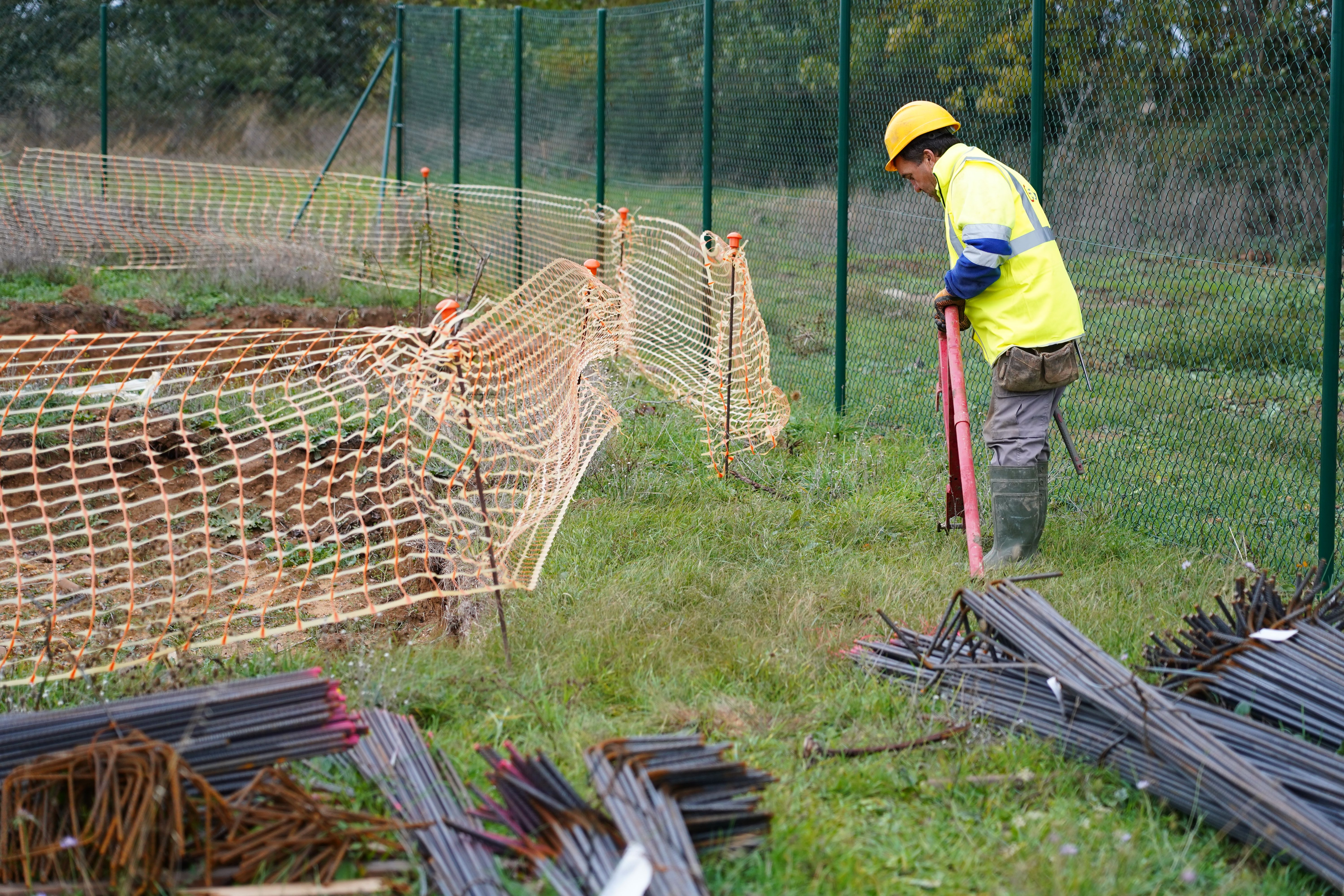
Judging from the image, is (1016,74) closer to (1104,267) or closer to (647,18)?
(1104,267)

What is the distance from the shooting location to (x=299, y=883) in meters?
2.76

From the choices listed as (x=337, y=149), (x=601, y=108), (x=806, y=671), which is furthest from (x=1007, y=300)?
(x=337, y=149)

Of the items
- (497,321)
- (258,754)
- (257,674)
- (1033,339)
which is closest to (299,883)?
(258,754)

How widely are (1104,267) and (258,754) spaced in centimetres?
447

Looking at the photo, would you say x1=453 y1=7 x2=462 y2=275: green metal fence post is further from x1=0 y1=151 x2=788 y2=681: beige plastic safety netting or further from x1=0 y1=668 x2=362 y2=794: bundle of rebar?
x1=0 y1=668 x2=362 y2=794: bundle of rebar

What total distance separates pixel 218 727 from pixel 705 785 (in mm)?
1204

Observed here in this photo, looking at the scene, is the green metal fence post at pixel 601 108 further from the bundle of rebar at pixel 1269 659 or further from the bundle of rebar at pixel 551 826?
the bundle of rebar at pixel 551 826

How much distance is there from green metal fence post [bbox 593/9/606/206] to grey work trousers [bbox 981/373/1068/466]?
19.1 ft

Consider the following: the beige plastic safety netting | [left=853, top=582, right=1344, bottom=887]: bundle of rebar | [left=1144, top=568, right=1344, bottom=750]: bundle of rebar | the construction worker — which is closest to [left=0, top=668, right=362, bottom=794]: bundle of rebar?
the beige plastic safety netting

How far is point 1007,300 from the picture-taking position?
5.09m

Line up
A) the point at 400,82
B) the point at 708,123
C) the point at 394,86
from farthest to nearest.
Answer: the point at 400,82, the point at 394,86, the point at 708,123

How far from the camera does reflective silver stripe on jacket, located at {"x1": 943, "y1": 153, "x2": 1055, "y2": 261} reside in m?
5.01

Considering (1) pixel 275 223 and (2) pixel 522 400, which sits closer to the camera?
(2) pixel 522 400

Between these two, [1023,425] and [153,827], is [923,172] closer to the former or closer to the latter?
[1023,425]
